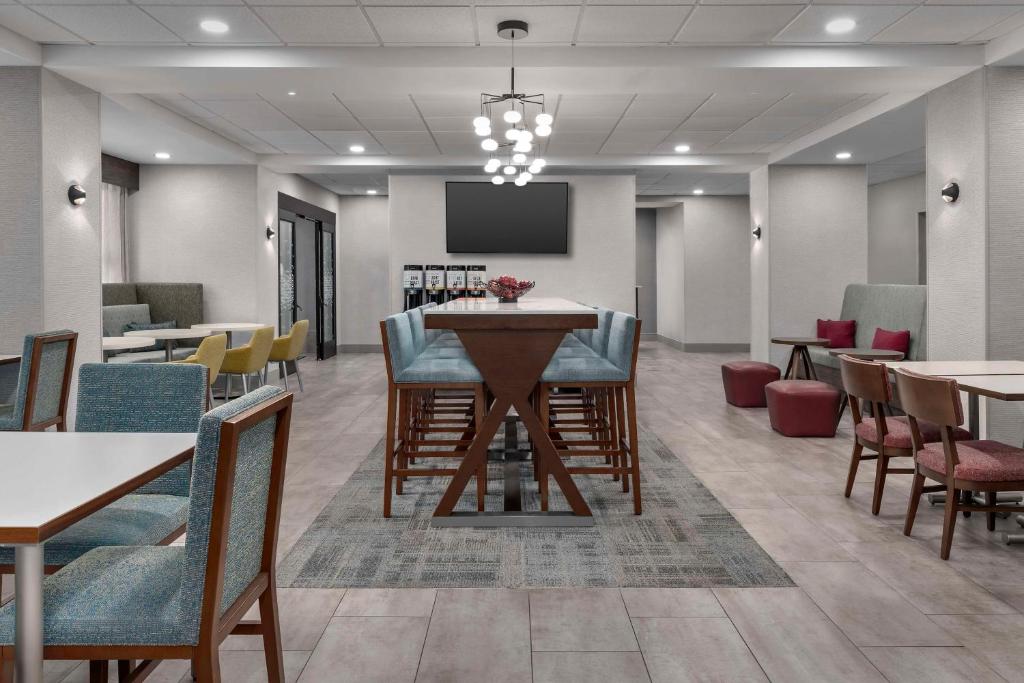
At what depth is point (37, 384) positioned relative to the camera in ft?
12.4

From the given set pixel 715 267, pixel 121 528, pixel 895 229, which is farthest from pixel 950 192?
pixel 715 267

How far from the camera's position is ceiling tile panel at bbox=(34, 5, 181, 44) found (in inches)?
→ 181

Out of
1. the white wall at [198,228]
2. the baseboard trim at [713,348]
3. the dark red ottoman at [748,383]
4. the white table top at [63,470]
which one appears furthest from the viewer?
the baseboard trim at [713,348]

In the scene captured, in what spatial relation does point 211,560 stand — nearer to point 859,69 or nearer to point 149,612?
point 149,612

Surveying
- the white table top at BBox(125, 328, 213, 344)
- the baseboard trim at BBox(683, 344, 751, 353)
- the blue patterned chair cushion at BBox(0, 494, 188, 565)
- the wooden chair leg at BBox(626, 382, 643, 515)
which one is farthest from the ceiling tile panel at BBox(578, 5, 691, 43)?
the baseboard trim at BBox(683, 344, 751, 353)

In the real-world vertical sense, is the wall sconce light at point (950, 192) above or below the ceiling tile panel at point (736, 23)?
below

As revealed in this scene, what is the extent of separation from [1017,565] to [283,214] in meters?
9.46

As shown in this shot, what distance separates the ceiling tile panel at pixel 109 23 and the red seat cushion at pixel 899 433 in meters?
4.76

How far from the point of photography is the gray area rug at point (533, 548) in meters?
3.08

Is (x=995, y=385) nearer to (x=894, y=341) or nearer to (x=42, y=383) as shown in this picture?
(x=42, y=383)

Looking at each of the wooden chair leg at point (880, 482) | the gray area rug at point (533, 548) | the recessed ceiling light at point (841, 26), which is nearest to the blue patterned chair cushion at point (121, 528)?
the gray area rug at point (533, 548)

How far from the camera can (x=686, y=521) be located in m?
3.84

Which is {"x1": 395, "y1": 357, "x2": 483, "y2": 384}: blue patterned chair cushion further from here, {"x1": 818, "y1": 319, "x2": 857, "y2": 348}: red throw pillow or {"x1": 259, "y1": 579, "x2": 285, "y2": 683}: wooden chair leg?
{"x1": 818, "y1": 319, "x2": 857, "y2": 348}: red throw pillow

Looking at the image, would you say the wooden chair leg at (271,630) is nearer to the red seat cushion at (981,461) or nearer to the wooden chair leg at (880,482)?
the red seat cushion at (981,461)
